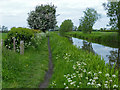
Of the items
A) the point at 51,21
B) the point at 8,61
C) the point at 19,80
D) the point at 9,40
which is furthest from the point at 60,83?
the point at 51,21

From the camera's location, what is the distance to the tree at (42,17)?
4003cm

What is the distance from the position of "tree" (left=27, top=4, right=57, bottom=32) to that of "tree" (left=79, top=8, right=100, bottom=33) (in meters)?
19.4

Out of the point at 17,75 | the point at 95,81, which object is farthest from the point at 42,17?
the point at 95,81

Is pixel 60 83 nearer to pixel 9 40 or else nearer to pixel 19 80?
pixel 19 80

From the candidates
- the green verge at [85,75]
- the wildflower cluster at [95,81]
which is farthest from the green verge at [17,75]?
the wildflower cluster at [95,81]

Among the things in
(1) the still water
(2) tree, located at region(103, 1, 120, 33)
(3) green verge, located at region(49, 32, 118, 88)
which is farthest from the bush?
(2) tree, located at region(103, 1, 120, 33)

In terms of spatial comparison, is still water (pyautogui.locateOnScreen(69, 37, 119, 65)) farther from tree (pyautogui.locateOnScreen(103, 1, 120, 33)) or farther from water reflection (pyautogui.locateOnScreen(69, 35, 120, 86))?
tree (pyautogui.locateOnScreen(103, 1, 120, 33))

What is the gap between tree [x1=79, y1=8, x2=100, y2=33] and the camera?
57781 millimetres

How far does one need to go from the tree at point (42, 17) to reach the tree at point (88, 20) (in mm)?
19358

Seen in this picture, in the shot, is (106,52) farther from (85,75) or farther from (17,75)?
(17,75)

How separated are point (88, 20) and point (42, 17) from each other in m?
25.3

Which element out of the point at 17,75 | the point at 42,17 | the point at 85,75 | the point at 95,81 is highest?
the point at 42,17

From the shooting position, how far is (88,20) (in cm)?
5875

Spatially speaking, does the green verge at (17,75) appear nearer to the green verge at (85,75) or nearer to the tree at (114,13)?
the green verge at (85,75)
